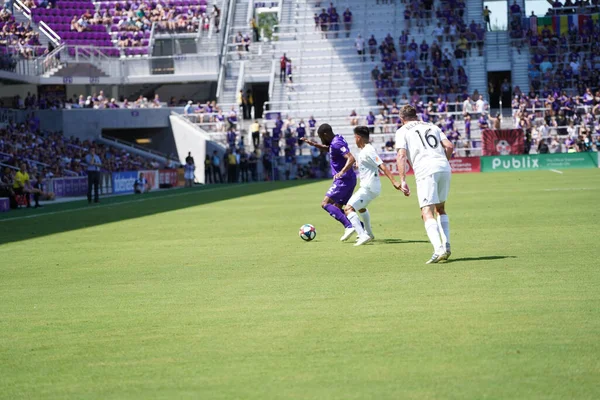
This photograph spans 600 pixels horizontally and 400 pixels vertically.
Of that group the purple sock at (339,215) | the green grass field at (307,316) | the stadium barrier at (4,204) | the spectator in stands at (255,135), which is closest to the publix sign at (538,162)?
the spectator in stands at (255,135)

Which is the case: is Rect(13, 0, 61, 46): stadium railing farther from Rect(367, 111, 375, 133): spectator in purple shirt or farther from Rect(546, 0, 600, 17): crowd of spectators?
Rect(546, 0, 600, 17): crowd of spectators

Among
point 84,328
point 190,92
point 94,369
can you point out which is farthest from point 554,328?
point 190,92

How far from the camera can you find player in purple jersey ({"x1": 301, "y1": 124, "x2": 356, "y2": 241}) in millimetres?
15727

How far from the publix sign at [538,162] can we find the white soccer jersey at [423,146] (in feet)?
122

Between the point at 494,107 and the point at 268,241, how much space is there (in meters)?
45.0

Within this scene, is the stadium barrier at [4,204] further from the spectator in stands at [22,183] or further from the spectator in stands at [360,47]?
the spectator in stands at [360,47]

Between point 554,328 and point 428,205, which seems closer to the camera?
point 554,328

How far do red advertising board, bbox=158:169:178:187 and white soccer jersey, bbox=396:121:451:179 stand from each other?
36.0 metres

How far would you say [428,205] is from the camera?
485 inches

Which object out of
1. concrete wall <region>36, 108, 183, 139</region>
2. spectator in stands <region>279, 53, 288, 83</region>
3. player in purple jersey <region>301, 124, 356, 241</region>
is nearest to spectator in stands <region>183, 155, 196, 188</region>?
concrete wall <region>36, 108, 183, 139</region>

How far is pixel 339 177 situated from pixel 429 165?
3.78m

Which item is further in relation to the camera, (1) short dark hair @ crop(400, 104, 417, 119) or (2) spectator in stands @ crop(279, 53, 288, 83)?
(2) spectator in stands @ crop(279, 53, 288, 83)

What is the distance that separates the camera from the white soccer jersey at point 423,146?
12312 millimetres

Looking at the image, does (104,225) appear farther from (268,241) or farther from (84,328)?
(84,328)
